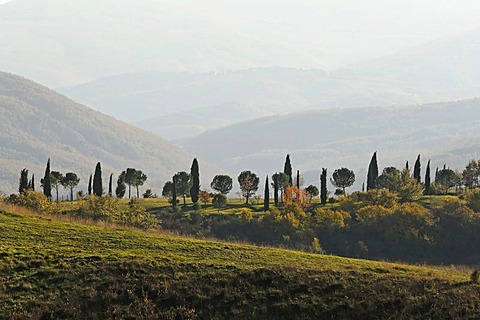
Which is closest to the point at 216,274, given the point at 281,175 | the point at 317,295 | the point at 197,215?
the point at 317,295

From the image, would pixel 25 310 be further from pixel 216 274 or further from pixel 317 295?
pixel 317 295

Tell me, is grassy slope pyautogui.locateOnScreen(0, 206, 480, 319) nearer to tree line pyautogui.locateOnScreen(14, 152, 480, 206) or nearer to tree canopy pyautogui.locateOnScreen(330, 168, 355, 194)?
tree line pyautogui.locateOnScreen(14, 152, 480, 206)

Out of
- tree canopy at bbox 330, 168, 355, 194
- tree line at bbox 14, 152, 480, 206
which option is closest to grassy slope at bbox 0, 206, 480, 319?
tree line at bbox 14, 152, 480, 206

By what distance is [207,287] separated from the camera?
36.5 metres

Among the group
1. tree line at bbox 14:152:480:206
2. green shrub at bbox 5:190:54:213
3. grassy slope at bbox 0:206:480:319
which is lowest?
grassy slope at bbox 0:206:480:319

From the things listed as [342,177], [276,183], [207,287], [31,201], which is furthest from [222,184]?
[207,287]

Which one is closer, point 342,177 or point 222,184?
point 222,184

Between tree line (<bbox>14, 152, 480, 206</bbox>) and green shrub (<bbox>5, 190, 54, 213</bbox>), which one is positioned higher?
tree line (<bbox>14, 152, 480, 206</bbox>)

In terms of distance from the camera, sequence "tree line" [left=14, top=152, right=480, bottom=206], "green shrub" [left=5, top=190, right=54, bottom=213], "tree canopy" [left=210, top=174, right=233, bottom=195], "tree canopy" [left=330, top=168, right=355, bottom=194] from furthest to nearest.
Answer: "tree canopy" [left=330, top=168, right=355, bottom=194], "tree canopy" [left=210, top=174, right=233, bottom=195], "tree line" [left=14, top=152, right=480, bottom=206], "green shrub" [left=5, top=190, right=54, bottom=213]

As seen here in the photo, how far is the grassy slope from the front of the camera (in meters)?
34.5

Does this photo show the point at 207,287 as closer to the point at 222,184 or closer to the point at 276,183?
the point at 276,183

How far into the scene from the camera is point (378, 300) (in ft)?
116

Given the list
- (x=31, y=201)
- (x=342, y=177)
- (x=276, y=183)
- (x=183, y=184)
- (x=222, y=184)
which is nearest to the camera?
(x=31, y=201)

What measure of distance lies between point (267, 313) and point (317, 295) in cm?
292
